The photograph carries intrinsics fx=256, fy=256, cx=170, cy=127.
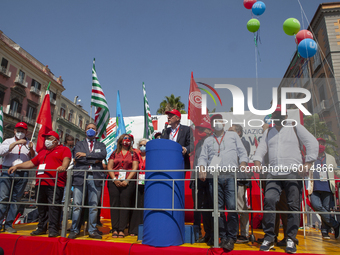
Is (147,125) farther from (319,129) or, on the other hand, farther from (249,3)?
(249,3)

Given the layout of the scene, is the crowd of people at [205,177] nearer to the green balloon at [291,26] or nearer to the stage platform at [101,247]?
the stage platform at [101,247]

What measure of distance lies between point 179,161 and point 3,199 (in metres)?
3.33

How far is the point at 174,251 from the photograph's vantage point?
3.25 meters

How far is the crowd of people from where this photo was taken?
11.6 ft

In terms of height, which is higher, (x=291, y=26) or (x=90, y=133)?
(x=291, y=26)

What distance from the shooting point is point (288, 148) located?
362 centimetres

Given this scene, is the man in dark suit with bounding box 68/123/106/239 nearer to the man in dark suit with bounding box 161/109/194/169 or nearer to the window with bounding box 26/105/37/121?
the man in dark suit with bounding box 161/109/194/169

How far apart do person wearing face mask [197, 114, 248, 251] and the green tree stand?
102cm

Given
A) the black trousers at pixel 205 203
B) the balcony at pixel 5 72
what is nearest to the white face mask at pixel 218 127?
the black trousers at pixel 205 203

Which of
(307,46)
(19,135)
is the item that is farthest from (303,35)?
Result: (19,135)

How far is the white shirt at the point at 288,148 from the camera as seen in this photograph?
354cm

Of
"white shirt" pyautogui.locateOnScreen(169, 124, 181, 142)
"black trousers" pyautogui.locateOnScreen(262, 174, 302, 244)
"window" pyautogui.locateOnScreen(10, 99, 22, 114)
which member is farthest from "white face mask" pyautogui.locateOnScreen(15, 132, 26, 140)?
"window" pyautogui.locateOnScreen(10, 99, 22, 114)

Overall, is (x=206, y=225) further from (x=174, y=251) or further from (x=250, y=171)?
(x=250, y=171)

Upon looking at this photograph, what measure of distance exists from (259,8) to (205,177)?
26.0 feet
